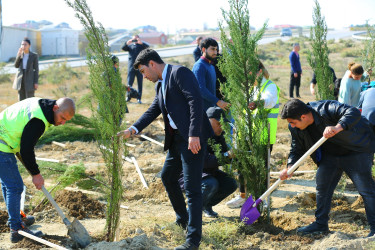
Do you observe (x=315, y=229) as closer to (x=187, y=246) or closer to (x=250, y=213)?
(x=250, y=213)

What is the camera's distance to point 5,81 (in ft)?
83.7

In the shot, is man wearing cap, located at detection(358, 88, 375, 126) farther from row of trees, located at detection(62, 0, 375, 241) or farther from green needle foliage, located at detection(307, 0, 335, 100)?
row of trees, located at detection(62, 0, 375, 241)

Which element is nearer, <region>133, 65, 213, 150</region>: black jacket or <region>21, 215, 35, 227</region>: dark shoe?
<region>133, 65, 213, 150</region>: black jacket

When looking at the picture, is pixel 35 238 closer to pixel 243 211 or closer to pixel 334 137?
pixel 243 211

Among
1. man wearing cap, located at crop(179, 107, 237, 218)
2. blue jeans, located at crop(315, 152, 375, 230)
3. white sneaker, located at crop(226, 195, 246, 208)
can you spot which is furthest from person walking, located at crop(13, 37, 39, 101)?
blue jeans, located at crop(315, 152, 375, 230)

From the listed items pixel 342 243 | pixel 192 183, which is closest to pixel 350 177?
pixel 342 243

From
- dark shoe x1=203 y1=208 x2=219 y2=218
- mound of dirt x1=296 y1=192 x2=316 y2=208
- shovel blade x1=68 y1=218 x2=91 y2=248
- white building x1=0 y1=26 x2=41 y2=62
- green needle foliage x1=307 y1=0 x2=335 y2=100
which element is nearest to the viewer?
shovel blade x1=68 y1=218 x2=91 y2=248

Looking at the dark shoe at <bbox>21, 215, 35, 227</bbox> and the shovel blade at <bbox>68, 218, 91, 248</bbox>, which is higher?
the shovel blade at <bbox>68, 218, 91, 248</bbox>

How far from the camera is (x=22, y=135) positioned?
4.46 m

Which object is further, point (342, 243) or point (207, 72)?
point (207, 72)

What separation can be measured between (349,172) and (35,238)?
3.43 meters

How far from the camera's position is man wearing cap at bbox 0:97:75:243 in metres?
4.48

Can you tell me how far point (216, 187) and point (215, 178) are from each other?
0.46 ft

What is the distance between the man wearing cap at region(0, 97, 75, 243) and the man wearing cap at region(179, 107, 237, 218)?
5.77 feet
